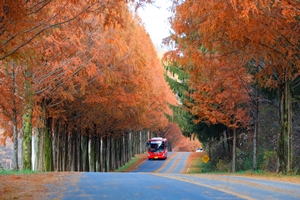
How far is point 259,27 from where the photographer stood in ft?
52.0

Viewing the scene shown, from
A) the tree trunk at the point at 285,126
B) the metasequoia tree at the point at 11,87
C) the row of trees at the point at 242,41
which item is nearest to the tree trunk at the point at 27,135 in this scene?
the metasequoia tree at the point at 11,87

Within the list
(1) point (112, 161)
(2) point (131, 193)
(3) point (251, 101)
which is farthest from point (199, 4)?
(1) point (112, 161)

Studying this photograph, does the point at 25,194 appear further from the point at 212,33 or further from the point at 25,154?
the point at 25,154

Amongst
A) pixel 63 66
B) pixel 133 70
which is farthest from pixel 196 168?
pixel 63 66

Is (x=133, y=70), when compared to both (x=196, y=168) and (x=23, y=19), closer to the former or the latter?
(x=23, y=19)

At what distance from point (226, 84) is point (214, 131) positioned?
1008 centimetres

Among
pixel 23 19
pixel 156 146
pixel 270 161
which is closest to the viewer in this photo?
pixel 23 19

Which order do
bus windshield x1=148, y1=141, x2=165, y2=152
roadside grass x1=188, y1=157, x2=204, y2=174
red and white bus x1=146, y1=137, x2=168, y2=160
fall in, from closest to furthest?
roadside grass x1=188, y1=157, x2=204, y2=174, bus windshield x1=148, y1=141, x2=165, y2=152, red and white bus x1=146, y1=137, x2=168, y2=160

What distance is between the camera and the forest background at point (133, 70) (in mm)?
13516

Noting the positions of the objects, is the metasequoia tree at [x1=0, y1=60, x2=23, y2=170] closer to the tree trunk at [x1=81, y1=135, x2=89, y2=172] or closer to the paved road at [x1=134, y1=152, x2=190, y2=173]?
the tree trunk at [x1=81, y1=135, x2=89, y2=172]

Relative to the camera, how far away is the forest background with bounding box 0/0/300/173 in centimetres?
1352

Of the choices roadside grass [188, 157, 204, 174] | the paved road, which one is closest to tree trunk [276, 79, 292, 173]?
roadside grass [188, 157, 204, 174]

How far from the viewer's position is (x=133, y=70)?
28.6m

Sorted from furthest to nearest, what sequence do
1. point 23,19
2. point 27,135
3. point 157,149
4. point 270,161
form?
point 157,149 → point 270,161 → point 27,135 → point 23,19
